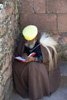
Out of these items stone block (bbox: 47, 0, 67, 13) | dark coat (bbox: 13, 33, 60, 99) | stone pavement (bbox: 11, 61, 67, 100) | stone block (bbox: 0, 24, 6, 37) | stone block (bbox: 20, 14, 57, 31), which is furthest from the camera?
stone block (bbox: 20, 14, 57, 31)

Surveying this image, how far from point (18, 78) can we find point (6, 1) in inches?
52.3

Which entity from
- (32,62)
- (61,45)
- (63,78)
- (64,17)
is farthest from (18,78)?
(64,17)

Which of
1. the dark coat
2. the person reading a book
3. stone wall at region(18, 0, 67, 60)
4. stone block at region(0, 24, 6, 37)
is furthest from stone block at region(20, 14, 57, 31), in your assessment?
stone block at region(0, 24, 6, 37)

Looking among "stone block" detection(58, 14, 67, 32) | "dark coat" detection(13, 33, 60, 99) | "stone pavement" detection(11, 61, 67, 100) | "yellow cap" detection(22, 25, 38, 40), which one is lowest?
"stone pavement" detection(11, 61, 67, 100)

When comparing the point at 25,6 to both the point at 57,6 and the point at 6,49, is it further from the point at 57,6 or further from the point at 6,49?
the point at 6,49

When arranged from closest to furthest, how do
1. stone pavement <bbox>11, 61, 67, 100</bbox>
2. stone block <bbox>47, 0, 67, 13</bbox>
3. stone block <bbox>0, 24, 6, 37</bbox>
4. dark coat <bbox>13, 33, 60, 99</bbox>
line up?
stone block <bbox>0, 24, 6, 37</bbox>
dark coat <bbox>13, 33, 60, 99</bbox>
stone pavement <bbox>11, 61, 67, 100</bbox>
stone block <bbox>47, 0, 67, 13</bbox>

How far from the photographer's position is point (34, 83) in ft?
11.5

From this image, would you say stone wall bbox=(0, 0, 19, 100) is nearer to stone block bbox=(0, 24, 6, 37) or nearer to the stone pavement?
stone block bbox=(0, 24, 6, 37)

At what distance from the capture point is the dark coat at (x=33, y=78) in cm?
350

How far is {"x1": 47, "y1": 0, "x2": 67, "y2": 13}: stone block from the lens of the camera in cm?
403

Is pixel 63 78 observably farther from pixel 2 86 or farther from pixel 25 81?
pixel 2 86

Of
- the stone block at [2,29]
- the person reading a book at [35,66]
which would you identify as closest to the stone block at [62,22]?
the person reading a book at [35,66]

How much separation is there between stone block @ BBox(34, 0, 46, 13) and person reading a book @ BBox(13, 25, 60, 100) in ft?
1.80

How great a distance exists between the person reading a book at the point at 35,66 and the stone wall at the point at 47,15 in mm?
426
